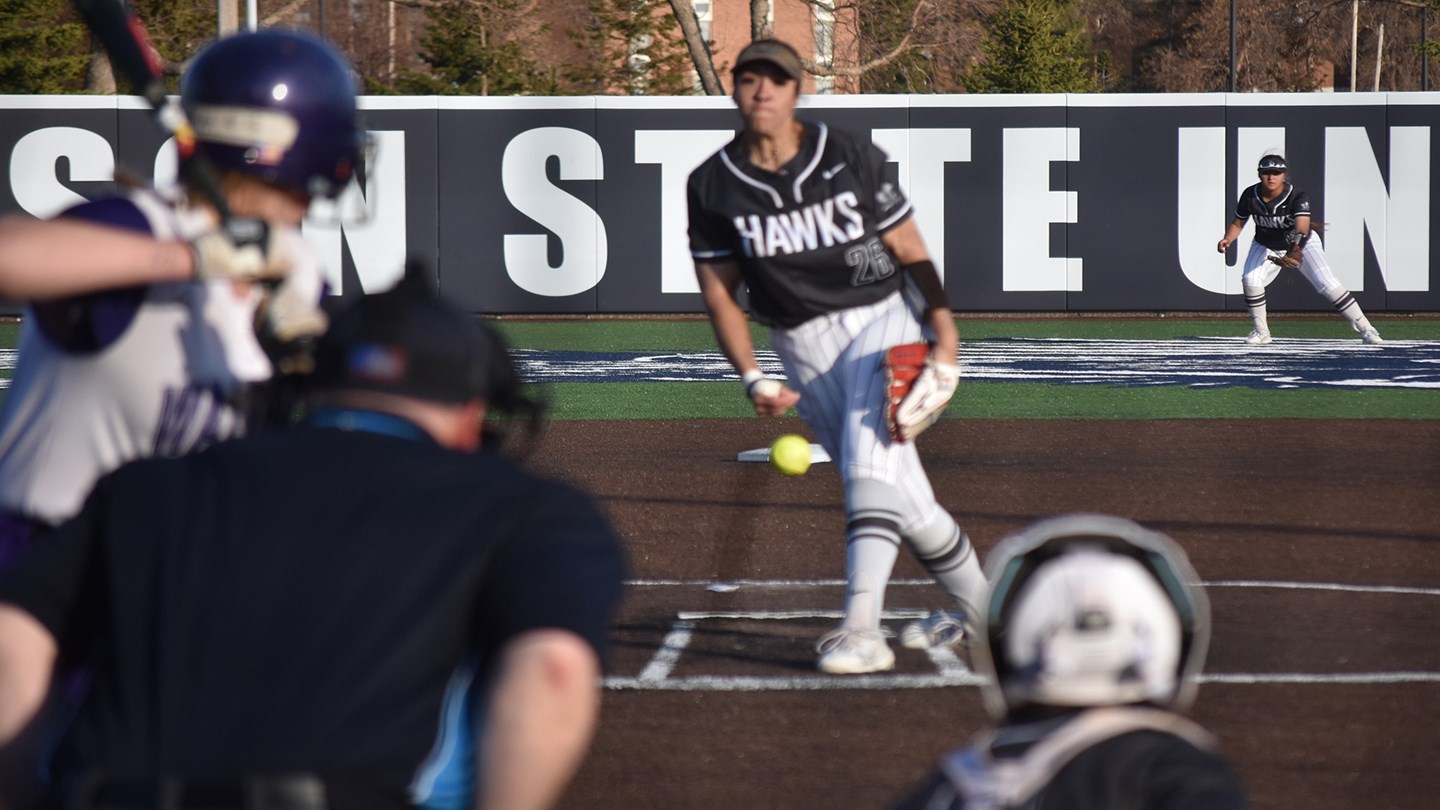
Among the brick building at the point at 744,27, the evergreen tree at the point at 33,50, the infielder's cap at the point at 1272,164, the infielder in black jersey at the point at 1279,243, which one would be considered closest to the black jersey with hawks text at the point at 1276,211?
the infielder in black jersey at the point at 1279,243

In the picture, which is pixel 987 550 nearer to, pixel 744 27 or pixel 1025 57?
pixel 1025 57

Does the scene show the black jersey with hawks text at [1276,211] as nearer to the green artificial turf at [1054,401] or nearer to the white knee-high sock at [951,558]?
the green artificial turf at [1054,401]

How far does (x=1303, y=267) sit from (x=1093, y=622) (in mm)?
20394

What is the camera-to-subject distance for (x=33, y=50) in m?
39.5

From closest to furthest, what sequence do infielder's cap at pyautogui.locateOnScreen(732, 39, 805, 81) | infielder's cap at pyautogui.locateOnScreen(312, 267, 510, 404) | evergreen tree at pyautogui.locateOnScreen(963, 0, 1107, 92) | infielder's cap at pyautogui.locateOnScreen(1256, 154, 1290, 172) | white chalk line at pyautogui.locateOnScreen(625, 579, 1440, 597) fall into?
infielder's cap at pyautogui.locateOnScreen(312, 267, 510, 404) → infielder's cap at pyautogui.locateOnScreen(732, 39, 805, 81) → white chalk line at pyautogui.locateOnScreen(625, 579, 1440, 597) → infielder's cap at pyautogui.locateOnScreen(1256, 154, 1290, 172) → evergreen tree at pyautogui.locateOnScreen(963, 0, 1107, 92)

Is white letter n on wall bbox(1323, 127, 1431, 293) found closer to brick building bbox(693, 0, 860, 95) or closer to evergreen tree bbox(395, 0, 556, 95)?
evergreen tree bbox(395, 0, 556, 95)

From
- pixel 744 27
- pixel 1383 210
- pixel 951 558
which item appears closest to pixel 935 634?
pixel 951 558

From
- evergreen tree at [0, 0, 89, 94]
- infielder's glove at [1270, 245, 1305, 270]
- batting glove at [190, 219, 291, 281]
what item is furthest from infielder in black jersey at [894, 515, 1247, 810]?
evergreen tree at [0, 0, 89, 94]

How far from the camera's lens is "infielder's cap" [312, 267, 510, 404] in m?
2.19

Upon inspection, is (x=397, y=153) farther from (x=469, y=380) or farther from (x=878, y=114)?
(x=469, y=380)

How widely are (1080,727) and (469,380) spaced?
2.84ft

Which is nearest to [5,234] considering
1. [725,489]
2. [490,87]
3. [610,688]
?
[610,688]

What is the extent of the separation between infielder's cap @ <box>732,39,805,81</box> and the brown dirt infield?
2127 millimetres

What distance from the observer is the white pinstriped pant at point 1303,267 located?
20.8 metres
